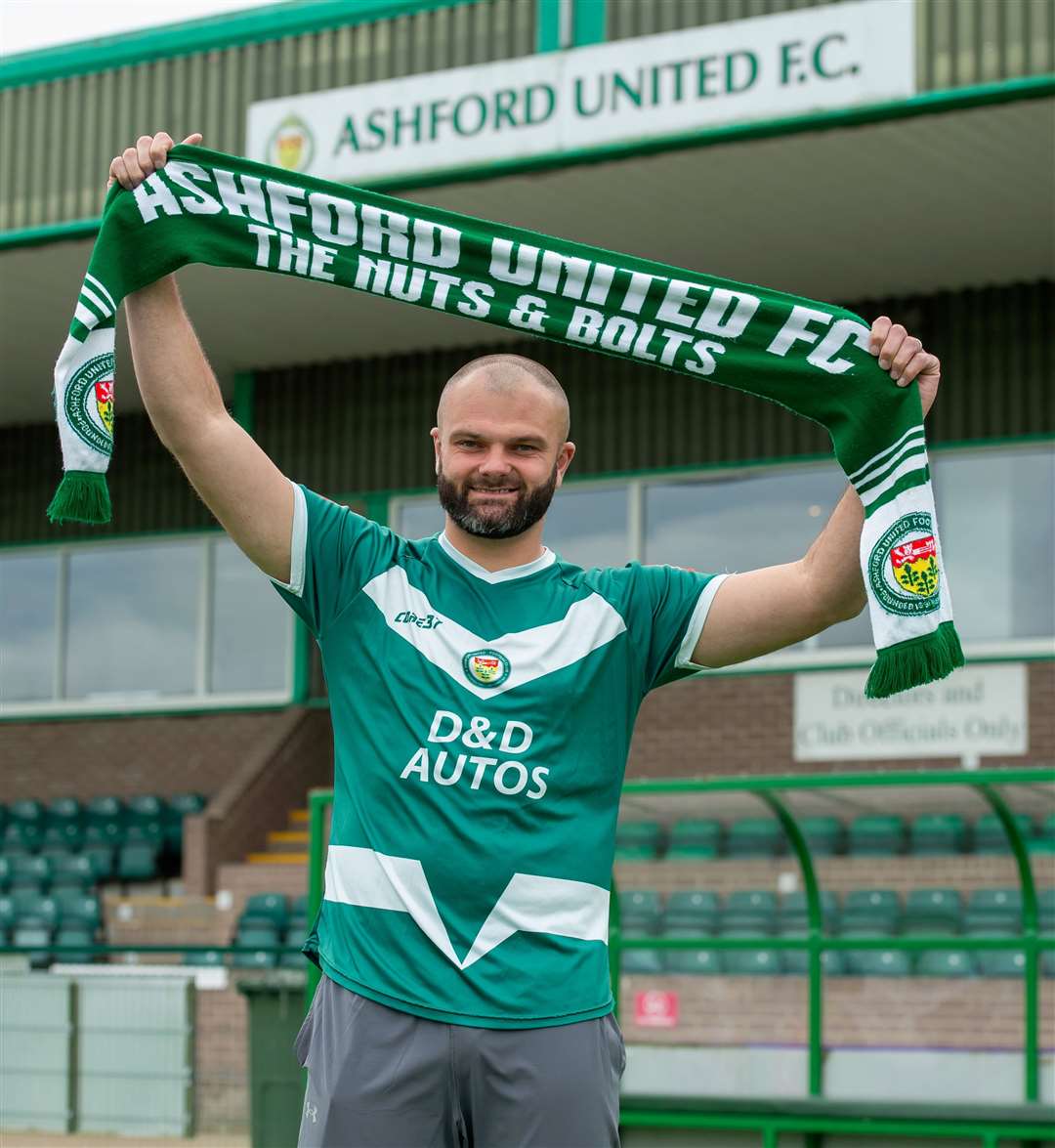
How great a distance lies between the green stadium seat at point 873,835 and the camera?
891 centimetres

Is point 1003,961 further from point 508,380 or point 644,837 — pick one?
point 508,380

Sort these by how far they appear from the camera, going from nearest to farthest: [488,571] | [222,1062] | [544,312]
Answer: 1. [488,571]
2. [544,312]
3. [222,1062]

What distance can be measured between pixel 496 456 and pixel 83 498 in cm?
95

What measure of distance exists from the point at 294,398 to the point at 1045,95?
9.52 meters

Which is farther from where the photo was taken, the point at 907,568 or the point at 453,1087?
the point at 907,568

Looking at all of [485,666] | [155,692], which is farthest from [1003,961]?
[155,692]

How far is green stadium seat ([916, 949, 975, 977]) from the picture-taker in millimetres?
8938

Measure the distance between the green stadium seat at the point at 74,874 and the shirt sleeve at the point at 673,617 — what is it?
48.3 ft

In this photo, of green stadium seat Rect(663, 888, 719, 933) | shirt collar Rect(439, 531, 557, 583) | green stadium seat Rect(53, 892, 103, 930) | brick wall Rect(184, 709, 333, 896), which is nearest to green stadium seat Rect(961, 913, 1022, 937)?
green stadium seat Rect(663, 888, 719, 933)

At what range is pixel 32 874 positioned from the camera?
17.7 m

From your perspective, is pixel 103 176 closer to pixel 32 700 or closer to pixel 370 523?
pixel 32 700

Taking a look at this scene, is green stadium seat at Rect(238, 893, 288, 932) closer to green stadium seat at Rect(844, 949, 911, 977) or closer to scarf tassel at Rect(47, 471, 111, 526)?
green stadium seat at Rect(844, 949, 911, 977)

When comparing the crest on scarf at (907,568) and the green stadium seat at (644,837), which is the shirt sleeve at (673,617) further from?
the green stadium seat at (644,837)

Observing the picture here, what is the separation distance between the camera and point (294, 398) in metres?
19.8
